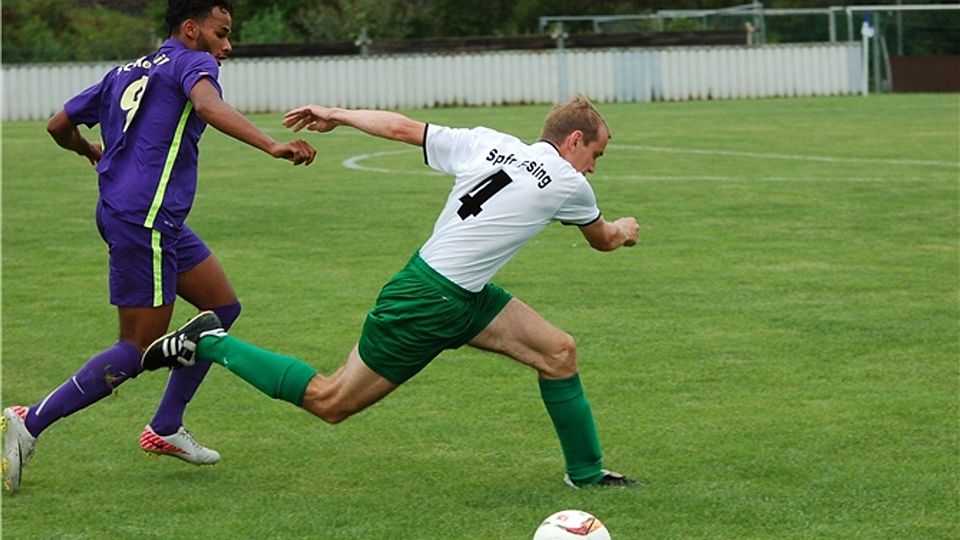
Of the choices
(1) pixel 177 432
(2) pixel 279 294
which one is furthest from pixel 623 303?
(1) pixel 177 432

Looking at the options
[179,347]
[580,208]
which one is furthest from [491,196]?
[179,347]

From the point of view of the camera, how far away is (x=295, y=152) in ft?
21.5

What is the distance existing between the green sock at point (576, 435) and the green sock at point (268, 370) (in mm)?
1017

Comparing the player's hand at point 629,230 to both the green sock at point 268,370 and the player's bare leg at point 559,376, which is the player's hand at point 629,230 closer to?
the player's bare leg at point 559,376

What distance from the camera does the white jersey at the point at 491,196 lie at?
21.2 feet

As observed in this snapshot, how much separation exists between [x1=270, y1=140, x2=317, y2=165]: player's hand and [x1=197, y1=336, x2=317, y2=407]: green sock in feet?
2.60

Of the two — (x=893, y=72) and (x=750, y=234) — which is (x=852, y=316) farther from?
(x=893, y=72)

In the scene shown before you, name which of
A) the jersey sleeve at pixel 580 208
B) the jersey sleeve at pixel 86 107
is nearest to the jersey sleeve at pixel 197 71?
the jersey sleeve at pixel 86 107

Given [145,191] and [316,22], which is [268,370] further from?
[316,22]

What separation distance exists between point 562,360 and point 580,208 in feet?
2.13

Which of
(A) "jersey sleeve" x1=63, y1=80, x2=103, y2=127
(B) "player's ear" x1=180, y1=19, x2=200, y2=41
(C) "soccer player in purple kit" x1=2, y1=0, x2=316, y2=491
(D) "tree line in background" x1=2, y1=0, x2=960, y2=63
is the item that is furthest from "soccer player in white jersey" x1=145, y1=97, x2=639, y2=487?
(D) "tree line in background" x1=2, y1=0, x2=960, y2=63

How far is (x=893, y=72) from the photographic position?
38156 millimetres

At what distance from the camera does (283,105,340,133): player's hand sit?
259 inches

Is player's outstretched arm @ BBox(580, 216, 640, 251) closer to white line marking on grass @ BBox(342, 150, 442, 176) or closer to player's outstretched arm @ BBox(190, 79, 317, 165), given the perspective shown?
player's outstretched arm @ BBox(190, 79, 317, 165)
